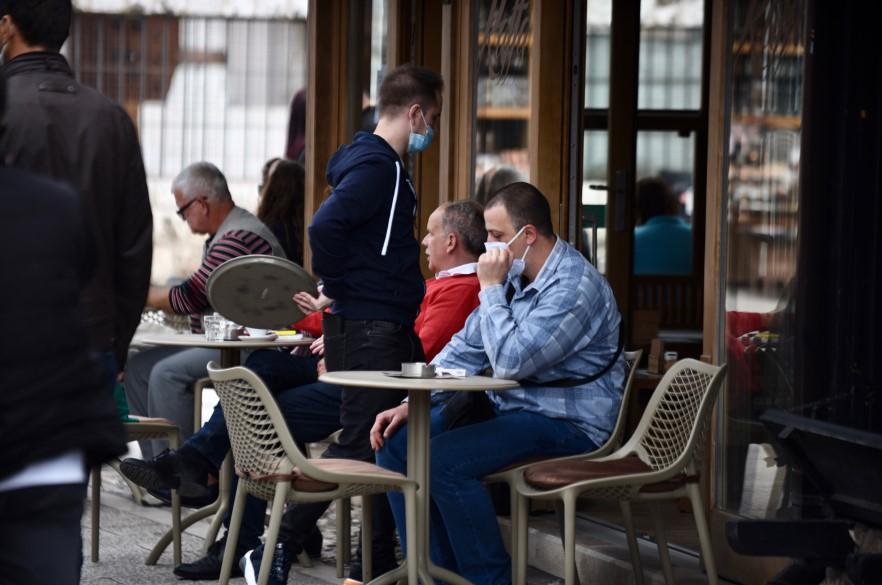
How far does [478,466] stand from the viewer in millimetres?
5305

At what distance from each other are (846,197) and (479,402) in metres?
1.52

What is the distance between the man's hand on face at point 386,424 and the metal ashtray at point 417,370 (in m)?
0.34

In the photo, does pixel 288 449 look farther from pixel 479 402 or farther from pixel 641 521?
pixel 641 521

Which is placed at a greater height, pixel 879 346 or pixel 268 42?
pixel 268 42

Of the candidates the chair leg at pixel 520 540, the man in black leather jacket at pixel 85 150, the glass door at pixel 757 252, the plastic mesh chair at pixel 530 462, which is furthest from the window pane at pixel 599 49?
the man in black leather jacket at pixel 85 150

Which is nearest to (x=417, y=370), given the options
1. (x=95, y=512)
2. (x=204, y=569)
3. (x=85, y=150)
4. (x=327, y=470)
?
(x=327, y=470)

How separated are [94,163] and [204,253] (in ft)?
12.4

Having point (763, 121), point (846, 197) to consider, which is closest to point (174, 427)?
point (763, 121)

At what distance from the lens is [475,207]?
612cm

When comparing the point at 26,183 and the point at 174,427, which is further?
the point at 174,427

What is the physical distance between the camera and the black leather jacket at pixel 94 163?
13.5ft

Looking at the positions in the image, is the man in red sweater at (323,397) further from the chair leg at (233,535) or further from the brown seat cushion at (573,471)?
the brown seat cushion at (573,471)

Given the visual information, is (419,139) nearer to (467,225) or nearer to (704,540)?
(467,225)

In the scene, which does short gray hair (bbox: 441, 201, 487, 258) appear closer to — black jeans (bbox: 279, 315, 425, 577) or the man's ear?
the man's ear
